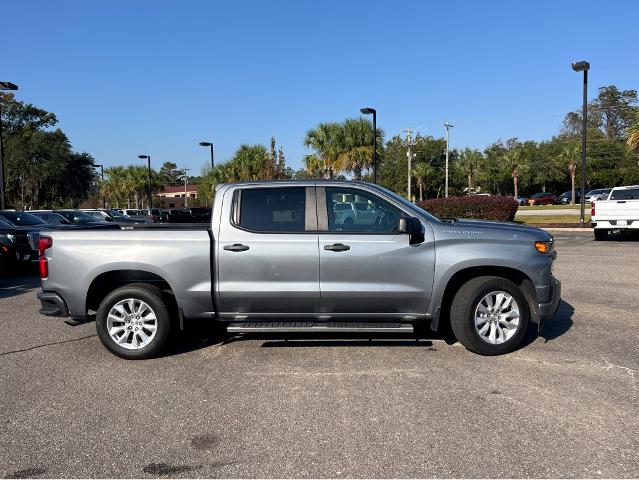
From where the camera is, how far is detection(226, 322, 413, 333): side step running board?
5266 mm

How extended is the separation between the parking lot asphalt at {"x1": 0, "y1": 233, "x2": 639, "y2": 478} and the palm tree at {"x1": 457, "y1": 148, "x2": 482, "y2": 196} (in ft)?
218

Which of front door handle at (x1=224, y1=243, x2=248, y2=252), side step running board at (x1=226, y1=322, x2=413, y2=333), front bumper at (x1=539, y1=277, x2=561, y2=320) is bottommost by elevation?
side step running board at (x1=226, y1=322, x2=413, y2=333)

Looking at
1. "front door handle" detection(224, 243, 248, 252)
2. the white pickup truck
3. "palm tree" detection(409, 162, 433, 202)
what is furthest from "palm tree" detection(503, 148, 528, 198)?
"front door handle" detection(224, 243, 248, 252)

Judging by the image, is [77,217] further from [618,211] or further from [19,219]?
[618,211]

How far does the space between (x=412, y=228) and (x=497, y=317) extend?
51.3 inches

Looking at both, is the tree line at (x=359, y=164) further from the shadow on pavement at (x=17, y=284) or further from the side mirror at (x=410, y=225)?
the side mirror at (x=410, y=225)

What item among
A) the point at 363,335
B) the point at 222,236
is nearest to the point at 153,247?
the point at 222,236

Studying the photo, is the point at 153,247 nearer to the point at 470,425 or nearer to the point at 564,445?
the point at 470,425

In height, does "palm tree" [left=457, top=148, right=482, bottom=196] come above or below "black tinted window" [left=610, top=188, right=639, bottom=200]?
above

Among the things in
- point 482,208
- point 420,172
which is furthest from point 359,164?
point 420,172

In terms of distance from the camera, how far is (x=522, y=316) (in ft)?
17.6

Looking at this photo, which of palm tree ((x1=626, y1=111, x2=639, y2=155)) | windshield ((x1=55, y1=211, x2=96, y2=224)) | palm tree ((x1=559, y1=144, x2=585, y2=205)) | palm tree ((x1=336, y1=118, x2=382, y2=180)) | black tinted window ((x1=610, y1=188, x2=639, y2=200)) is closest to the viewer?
black tinted window ((x1=610, y1=188, x2=639, y2=200))

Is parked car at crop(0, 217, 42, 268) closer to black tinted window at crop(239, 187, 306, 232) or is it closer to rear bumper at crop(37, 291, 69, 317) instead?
rear bumper at crop(37, 291, 69, 317)

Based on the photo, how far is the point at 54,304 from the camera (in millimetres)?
5508
